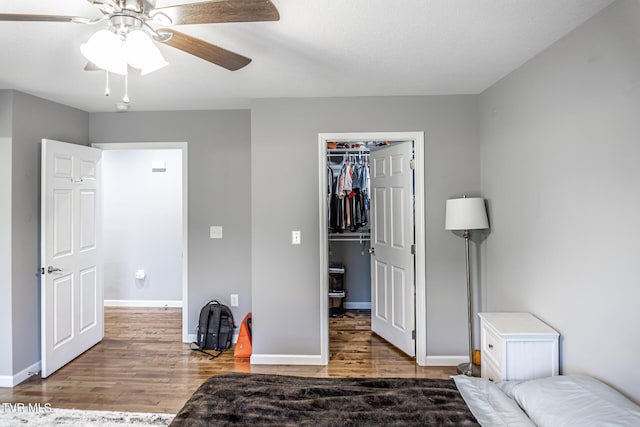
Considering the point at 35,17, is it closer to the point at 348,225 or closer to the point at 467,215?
the point at 467,215

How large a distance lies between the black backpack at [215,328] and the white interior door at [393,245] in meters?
1.58

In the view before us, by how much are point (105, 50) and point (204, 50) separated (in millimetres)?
410

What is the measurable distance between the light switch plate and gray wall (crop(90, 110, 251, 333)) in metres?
0.04

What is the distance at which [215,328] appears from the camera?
3658 millimetres

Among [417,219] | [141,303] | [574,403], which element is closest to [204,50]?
[574,403]

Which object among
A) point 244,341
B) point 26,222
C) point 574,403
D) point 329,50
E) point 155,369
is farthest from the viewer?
point 244,341

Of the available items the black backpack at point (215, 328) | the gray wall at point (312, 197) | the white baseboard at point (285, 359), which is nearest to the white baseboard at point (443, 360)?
the gray wall at point (312, 197)

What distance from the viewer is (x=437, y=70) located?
104 inches

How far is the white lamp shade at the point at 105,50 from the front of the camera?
1.38 m

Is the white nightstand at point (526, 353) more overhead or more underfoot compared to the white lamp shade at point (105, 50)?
more underfoot

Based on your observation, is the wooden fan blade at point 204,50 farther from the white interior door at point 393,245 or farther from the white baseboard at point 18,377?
the white baseboard at point 18,377

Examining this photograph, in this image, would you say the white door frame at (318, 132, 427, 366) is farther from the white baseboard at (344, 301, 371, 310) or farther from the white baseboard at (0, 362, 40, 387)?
the white baseboard at (0, 362, 40, 387)

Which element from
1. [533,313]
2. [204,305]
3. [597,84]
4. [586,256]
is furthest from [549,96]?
[204,305]

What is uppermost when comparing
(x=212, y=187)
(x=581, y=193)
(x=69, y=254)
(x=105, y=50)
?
(x=105, y=50)
